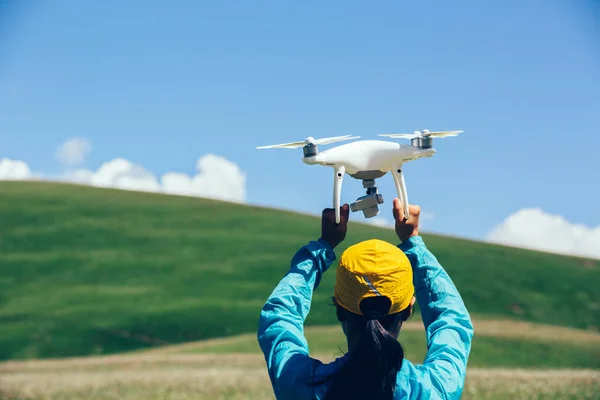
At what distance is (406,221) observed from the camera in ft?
13.3

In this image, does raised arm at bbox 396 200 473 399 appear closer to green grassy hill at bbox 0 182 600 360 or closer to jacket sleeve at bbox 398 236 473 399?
jacket sleeve at bbox 398 236 473 399

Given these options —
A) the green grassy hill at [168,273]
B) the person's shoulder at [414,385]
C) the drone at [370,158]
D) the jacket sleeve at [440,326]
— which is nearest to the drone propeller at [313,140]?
the drone at [370,158]

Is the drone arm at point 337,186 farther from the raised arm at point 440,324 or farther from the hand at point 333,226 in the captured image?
the raised arm at point 440,324

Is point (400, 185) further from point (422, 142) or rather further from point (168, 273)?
point (168, 273)

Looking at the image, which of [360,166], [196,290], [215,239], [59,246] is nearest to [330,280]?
[196,290]

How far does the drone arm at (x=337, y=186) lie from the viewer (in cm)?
388

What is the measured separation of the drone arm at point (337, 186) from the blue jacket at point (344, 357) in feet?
0.56

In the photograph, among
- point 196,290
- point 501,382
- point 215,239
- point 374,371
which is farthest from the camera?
point 215,239

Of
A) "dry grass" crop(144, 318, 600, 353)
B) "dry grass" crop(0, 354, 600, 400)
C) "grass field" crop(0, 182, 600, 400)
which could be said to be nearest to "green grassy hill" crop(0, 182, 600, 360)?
"grass field" crop(0, 182, 600, 400)

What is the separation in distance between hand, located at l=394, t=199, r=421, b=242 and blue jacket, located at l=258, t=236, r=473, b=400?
0.20 ft

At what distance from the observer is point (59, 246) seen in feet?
144

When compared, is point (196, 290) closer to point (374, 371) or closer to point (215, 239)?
point (215, 239)

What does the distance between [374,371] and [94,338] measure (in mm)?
30327

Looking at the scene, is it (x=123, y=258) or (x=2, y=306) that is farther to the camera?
(x=123, y=258)
